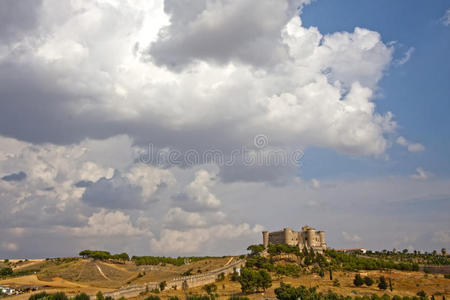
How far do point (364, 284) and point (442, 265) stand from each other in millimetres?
62655

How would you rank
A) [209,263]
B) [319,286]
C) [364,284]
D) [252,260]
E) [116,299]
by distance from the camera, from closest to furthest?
1. [116,299]
2. [319,286]
3. [364,284]
4. [252,260]
5. [209,263]

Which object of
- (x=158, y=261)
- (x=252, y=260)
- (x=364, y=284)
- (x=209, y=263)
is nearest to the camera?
(x=364, y=284)

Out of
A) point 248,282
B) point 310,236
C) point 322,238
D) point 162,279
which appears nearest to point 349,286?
point 248,282

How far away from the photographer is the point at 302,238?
16212cm

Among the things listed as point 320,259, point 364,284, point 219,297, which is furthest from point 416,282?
point 219,297

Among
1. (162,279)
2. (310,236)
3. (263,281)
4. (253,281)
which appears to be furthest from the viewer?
(310,236)

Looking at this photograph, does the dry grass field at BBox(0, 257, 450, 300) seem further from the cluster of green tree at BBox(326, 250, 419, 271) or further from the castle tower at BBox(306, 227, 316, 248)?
the castle tower at BBox(306, 227, 316, 248)

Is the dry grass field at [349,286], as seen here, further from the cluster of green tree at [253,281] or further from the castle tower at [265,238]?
the castle tower at [265,238]

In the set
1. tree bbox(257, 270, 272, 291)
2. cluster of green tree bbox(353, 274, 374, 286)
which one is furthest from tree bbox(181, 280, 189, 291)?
cluster of green tree bbox(353, 274, 374, 286)

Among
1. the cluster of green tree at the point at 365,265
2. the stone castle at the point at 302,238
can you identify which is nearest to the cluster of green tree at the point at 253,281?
the cluster of green tree at the point at 365,265

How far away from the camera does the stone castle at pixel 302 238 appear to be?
159 metres

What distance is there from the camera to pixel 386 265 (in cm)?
13250

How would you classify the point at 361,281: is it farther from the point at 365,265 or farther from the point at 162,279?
the point at 162,279

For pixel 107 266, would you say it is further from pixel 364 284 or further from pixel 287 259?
pixel 364 284
